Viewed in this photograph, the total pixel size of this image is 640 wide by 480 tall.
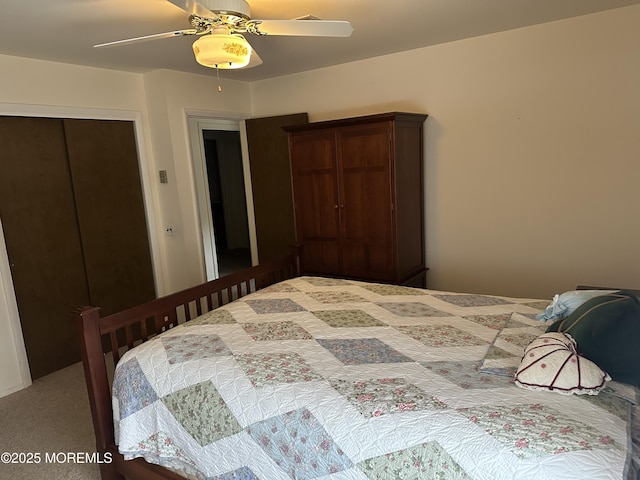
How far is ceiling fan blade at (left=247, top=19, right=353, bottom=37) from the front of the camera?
1.95 m

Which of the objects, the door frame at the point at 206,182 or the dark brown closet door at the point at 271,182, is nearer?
the door frame at the point at 206,182

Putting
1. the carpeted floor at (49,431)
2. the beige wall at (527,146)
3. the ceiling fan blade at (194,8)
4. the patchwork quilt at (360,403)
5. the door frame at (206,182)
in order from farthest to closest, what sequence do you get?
the door frame at (206,182) → the beige wall at (527,146) → the carpeted floor at (49,431) → the ceiling fan blade at (194,8) → the patchwork quilt at (360,403)

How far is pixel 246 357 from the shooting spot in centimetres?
182

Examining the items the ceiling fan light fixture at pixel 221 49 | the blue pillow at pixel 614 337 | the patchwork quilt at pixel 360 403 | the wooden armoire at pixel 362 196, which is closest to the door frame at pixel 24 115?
the wooden armoire at pixel 362 196

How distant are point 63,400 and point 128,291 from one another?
115cm

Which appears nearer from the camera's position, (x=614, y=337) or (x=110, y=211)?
(x=614, y=337)

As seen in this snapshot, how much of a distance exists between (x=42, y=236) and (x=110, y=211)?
0.58m

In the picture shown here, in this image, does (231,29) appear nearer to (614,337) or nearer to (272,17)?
(272,17)

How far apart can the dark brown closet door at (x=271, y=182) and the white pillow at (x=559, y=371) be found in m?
3.05

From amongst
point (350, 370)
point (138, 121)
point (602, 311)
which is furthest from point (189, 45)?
point (602, 311)

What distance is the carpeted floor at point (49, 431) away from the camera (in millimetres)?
2320

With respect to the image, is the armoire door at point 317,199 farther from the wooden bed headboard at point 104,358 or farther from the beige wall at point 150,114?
the wooden bed headboard at point 104,358

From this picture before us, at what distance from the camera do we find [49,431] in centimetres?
267

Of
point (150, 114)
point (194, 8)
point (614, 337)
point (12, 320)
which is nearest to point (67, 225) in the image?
point (12, 320)
